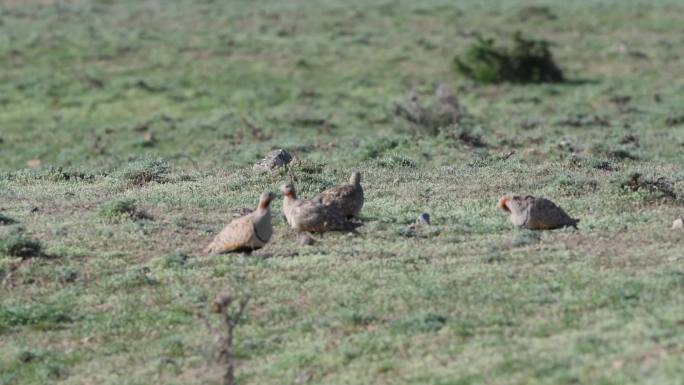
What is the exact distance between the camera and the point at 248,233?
12.6 meters

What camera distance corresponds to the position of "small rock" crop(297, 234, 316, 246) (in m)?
13.2

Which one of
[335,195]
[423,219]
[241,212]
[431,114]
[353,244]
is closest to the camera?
[353,244]

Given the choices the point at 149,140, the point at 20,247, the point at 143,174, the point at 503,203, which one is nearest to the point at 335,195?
the point at 503,203

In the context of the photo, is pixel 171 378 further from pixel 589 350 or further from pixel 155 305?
pixel 589 350

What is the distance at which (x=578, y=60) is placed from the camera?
36.2m

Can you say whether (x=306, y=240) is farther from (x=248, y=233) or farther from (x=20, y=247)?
(x=20, y=247)

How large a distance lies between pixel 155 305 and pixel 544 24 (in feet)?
110

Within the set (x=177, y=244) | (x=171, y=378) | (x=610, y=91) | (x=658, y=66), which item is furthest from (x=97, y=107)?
(x=171, y=378)

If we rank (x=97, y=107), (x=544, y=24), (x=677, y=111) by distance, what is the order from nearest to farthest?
(x=677, y=111), (x=97, y=107), (x=544, y=24)

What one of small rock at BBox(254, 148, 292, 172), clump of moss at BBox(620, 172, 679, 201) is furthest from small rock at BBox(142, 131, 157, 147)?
clump of moss at BBox(620, 172, 679, 201)

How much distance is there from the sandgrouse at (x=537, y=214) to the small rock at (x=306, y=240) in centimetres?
211

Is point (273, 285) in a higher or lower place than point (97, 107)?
higher

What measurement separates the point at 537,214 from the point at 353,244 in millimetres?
1900

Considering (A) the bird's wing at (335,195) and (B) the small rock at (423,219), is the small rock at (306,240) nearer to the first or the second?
(A) the bird's wing at (335,195)
